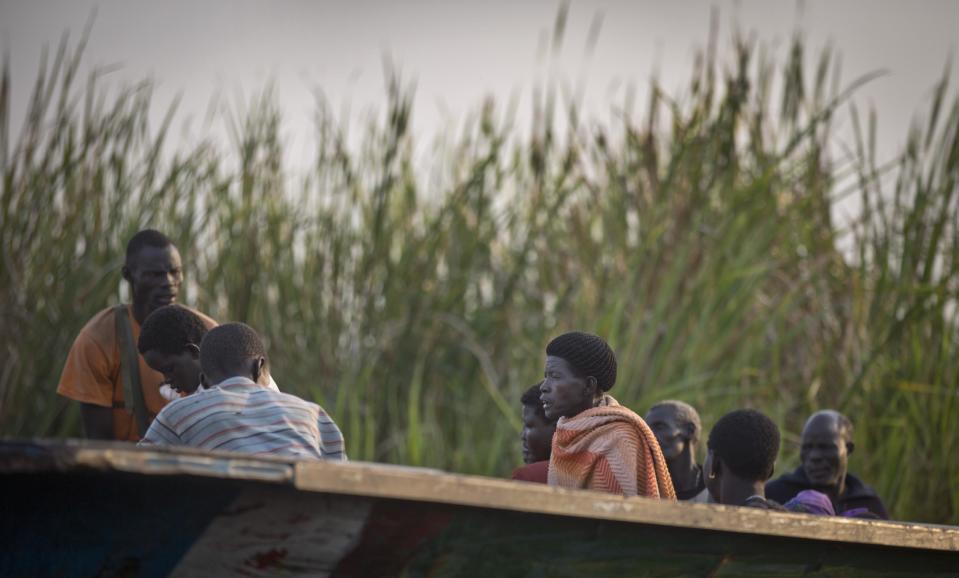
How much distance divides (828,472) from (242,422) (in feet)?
7.44

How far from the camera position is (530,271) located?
22.8 feet

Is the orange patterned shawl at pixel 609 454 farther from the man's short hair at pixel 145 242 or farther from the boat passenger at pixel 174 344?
the man's short hair at pixel 145 242

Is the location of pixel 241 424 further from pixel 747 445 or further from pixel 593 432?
pixel 747 445

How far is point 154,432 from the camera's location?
121 inches

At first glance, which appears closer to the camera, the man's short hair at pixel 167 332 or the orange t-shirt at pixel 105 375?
the man's short hair at pixel 167 332

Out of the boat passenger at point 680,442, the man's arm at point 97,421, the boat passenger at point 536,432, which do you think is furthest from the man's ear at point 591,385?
the man's arm at point 97,421

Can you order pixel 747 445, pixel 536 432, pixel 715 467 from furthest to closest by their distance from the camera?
1. pixel 536 432
2. pixel 715 467
3. pixel 747 445

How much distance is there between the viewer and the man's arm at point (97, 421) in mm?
4004

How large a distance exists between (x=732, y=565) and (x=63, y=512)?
55.2 inches

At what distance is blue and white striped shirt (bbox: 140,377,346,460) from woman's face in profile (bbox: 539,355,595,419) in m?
0.60

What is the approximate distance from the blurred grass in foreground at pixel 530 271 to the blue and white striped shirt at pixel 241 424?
2.58 m

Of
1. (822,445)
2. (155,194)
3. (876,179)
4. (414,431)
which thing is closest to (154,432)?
(822,445)

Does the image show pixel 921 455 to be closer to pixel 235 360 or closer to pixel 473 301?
pixel 473 301

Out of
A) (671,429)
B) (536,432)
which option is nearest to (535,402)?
(536,432)
